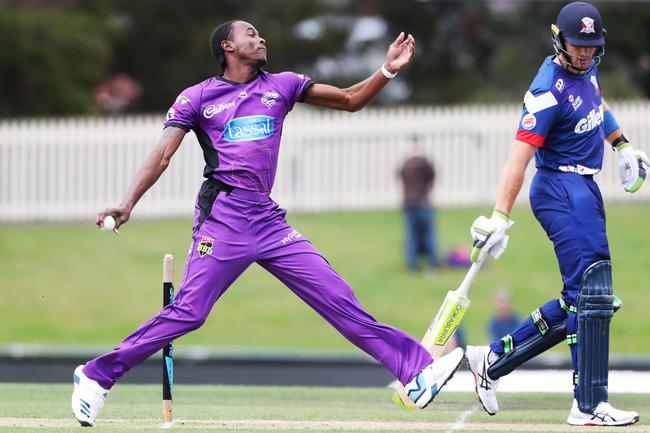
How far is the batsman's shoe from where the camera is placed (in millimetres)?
8078

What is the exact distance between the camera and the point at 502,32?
101 feet

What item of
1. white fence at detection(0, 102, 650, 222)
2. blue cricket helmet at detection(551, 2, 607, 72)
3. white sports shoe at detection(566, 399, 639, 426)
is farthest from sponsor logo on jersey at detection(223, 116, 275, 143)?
white fence at detection(0, 102, 650, 222)

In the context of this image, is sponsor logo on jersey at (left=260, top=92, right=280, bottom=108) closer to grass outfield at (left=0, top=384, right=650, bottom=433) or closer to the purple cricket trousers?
the purple cricket trousers

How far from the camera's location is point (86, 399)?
7457 millimetres

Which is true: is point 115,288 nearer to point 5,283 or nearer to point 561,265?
point 5,283

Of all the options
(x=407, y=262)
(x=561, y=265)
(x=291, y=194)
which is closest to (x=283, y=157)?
(x=291, y=194)

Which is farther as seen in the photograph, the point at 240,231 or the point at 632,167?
the point at 632,167

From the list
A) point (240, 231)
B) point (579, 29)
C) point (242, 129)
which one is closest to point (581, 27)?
point (579, 29)

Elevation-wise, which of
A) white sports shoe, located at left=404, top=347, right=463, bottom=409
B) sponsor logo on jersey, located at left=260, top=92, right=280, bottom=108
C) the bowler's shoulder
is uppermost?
the bowler's shoulder

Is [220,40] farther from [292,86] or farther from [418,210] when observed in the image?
[418,210]

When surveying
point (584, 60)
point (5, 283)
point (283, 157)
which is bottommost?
point (5, 283)

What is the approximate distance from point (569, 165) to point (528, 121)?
352mm

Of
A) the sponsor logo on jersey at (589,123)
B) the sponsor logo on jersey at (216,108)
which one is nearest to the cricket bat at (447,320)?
the sponsor logo on jersey at (589,123)

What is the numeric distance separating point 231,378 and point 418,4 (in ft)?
57.0
